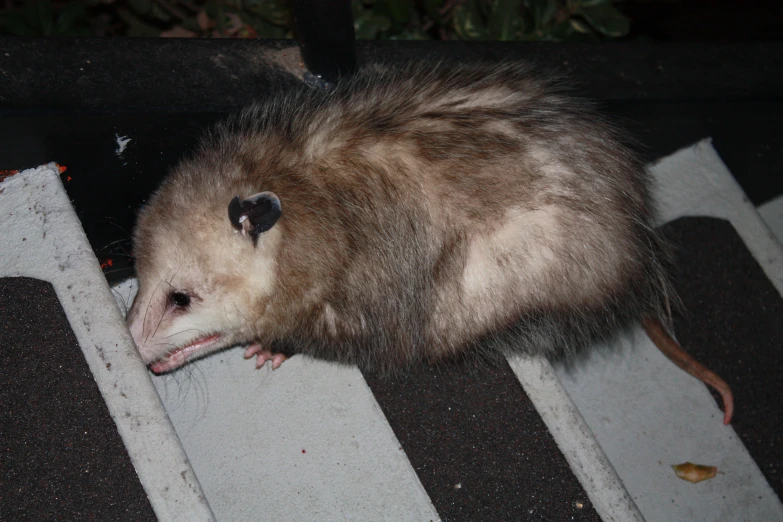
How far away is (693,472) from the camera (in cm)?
228

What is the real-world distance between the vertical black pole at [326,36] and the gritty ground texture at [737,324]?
4.28 feet

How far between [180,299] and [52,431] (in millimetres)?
423

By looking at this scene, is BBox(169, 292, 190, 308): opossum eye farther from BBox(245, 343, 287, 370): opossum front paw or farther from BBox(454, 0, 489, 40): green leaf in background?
BBox(454, 0, 489, 40): green leaf in background

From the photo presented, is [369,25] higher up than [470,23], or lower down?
higher up

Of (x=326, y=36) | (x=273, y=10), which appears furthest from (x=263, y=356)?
(x=273, y=10)

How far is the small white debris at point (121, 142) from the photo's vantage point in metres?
1.86

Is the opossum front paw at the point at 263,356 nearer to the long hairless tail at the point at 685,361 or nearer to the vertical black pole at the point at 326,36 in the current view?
the vertical black pole at the point at 326,36

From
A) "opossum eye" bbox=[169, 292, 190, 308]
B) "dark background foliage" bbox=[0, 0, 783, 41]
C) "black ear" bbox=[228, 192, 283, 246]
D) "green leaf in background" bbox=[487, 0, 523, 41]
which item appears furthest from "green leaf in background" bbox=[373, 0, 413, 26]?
"opossum eye" bbox=[169, 292, 190, 308]

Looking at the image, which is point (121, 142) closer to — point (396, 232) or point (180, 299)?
point (180, 299)

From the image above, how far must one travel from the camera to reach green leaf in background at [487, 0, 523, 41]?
8.86ft

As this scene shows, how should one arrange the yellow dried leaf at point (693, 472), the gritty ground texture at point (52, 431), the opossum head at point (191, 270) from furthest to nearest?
the yellow dried leaf at point (693, 472) < the opossum head at point (191, 270) < the gritty ground texture at point (52, 431)

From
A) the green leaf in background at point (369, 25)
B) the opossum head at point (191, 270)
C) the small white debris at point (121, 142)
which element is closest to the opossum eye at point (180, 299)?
the opossum head at point (191, 270)

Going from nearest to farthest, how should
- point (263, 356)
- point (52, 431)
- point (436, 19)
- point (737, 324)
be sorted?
point (52, 431) < point (263, 356) < point (737, 324) < point (436, 19)

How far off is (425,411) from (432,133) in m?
0.77
